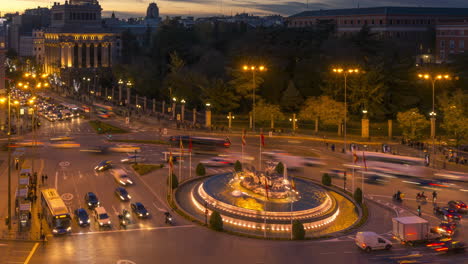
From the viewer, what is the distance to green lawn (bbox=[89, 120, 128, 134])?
64.9 meters

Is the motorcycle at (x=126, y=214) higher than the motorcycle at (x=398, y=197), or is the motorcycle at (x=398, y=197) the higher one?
the motorcycle at (x=398, y=197)

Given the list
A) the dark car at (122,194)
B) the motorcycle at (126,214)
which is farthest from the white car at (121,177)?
the motorcycle at (126,214)

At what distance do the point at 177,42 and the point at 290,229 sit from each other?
8313 cm

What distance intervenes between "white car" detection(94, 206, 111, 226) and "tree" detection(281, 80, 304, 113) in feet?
135

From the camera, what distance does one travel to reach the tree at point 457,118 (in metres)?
51.3

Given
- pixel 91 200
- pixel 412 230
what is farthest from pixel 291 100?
pixel 412 230

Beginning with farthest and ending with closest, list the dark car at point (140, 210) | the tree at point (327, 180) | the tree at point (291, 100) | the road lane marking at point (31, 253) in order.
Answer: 1. the tree at point (291, 100)
2. the tree at point (327, 180)
3. the dark car at point (140, 210)
4. the road lane marking at point (31, 253)

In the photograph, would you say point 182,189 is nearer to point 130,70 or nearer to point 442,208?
point 442,208

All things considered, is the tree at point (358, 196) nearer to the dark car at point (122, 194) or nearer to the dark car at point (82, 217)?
the dark car at point (122, 194)

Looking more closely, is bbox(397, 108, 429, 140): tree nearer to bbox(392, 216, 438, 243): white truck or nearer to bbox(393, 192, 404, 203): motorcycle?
bbox(393, 192, 404, 203): motorcycle

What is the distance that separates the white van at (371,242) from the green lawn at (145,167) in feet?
68.4

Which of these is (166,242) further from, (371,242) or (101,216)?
(371,242)

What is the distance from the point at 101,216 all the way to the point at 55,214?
249cm

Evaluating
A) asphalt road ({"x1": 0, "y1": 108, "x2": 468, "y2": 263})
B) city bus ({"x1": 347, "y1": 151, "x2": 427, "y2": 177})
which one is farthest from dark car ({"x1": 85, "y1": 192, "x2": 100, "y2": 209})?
city bus ({"x1": 347, "y1": 151, "x2": 427, "y2": 177})
